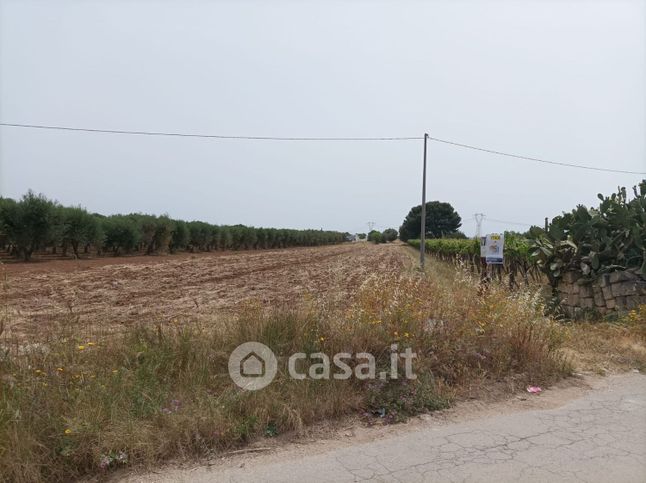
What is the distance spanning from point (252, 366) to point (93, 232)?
28632 millimetres

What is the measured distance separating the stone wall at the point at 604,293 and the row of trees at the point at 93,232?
77.2ft

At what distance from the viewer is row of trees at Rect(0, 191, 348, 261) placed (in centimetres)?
2362

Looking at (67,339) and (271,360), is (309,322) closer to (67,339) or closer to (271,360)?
(271,360)

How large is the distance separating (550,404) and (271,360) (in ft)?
9.50

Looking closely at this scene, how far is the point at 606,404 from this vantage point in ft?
14.6

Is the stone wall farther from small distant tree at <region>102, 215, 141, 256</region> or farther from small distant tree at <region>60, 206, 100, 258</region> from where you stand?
small distant tree at <region>102, 215, 141, 256</region>

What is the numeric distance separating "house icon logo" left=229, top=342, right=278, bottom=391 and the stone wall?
24.4ft

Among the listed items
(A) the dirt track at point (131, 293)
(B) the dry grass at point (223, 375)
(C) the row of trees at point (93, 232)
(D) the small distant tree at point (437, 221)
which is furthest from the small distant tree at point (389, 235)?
(B) the dry grass at point (223, 375)

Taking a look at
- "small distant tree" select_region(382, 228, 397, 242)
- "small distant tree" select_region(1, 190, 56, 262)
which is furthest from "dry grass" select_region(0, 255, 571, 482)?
"small distant tree" select_region(382, 228, 397, 242)

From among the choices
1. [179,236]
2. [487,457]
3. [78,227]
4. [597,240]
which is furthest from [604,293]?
[179,236]

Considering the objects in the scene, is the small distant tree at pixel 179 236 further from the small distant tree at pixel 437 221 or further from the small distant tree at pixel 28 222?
the small distant tree at pixel 437 221

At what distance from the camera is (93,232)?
28906 millimetres

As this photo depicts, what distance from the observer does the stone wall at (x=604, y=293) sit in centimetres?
834

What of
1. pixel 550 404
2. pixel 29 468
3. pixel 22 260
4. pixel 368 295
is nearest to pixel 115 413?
pixel 29 468
